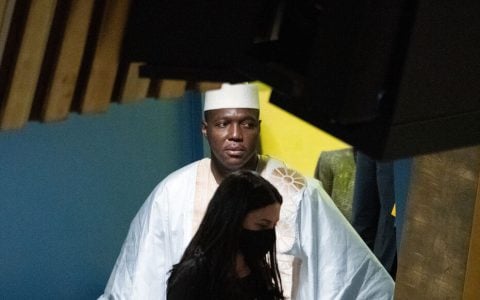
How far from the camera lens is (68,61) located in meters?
1.00

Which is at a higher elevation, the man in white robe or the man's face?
the man's face

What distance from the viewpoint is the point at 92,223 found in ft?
12.0

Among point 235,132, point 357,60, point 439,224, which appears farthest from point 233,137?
point 357,60

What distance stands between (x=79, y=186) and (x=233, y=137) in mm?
833

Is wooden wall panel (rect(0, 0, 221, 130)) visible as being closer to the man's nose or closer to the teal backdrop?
the man's nose

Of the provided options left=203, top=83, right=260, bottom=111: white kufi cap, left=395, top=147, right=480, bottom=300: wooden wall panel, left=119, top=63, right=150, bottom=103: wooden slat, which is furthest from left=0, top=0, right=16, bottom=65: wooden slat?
left=203, top=83, right=260, bottom=111: white kufi cap

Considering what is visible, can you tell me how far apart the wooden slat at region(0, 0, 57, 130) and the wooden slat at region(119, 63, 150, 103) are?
0.09m

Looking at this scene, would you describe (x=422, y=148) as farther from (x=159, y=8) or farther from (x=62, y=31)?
(x=62, y=31)

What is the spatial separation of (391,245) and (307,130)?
911 millimetres

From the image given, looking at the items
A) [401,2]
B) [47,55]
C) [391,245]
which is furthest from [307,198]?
[401,2]

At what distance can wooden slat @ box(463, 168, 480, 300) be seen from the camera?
1.71 m

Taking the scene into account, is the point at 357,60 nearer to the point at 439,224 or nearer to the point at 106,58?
the point at 106,58

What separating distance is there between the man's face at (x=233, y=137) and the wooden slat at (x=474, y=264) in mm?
1295

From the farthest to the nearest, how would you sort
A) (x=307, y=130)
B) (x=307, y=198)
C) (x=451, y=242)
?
(x=307, y=130), (x=307, y=198), (x=451, y=242)
